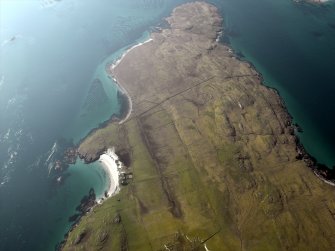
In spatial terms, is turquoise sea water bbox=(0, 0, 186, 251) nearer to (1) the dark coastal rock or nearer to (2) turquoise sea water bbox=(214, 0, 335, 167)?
(1) the dark coastal rock

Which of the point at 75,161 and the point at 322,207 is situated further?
the point at 75,161

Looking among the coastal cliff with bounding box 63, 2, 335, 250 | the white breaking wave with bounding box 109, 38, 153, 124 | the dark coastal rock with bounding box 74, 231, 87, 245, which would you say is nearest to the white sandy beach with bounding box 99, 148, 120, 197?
the coastal cliff with bounding box 63, 2, 335, 250

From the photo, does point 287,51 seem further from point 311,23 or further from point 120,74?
point 120,74

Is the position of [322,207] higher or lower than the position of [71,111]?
higher

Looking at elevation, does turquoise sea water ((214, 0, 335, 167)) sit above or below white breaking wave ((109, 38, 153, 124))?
above

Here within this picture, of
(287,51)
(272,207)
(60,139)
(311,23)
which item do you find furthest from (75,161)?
(311,23)

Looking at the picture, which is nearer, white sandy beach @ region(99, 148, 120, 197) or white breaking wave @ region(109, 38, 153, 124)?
white sandy beach @ region(99, 148, 120, 197)

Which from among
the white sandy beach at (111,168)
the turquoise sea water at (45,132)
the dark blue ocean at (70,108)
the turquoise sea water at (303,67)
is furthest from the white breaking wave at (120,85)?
the turquoise sea water at (303,67)

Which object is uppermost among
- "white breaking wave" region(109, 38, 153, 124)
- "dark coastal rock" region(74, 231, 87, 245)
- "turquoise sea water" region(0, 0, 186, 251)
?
"dark coastal rock" region(74, 231, 87, 245)
